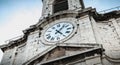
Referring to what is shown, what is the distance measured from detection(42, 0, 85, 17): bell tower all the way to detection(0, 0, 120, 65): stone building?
0.15m

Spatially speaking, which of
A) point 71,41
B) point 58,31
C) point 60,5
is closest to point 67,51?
point 71,41

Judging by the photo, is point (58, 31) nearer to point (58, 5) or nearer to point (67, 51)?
point (67, 51)

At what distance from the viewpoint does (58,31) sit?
50.5ft

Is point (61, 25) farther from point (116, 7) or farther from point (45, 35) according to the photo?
point (116, 7)

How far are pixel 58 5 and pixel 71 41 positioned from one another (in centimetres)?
622

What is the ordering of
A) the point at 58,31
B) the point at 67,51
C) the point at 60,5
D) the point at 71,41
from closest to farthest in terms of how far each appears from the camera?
the point at 67,51 → the point at 71,41 → the point at 58,31 → the point at 60,5

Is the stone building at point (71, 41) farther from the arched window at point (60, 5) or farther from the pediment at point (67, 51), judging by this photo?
the arched window at point (60, 5)

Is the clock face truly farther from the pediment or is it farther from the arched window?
the arched window

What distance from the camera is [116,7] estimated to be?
16.3 meters

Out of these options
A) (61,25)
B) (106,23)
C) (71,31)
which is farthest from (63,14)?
(106,23)

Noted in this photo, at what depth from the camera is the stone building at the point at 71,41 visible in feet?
40.6

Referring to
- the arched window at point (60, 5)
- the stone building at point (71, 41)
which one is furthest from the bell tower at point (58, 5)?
the stone building at point (71, 41)

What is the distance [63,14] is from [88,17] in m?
1.96

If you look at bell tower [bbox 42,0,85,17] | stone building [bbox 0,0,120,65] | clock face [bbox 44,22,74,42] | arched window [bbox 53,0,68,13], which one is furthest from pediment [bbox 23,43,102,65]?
arched window [bbox 53,0,68,13]
